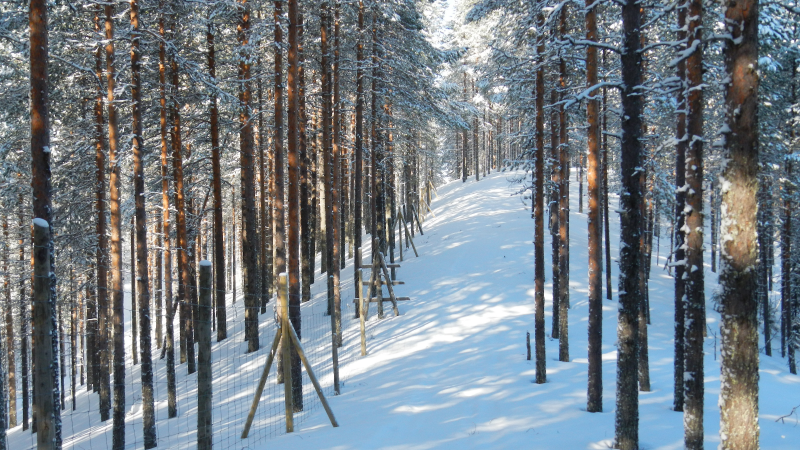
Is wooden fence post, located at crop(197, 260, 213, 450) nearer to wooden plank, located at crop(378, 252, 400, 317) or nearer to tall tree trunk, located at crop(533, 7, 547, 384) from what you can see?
tall tree trunk, located at crop(533, 7, 547, 384)

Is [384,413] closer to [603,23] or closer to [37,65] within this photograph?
[37,65]

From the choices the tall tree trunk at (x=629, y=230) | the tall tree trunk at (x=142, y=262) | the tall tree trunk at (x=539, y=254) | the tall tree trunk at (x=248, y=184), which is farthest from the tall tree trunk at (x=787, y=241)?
the tall tree trunk at (x=142, y=262)

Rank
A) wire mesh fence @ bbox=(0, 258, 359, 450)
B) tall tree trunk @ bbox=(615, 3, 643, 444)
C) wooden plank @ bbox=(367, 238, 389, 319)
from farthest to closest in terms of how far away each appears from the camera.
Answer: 1. wooden plank @ bbox=(367, 238, 389, 319)
2. wire mesh fence @ bbox=(0, 258, 359, 450)
3. tall tree trunk @ bbox=(615, 3, 643, 444)

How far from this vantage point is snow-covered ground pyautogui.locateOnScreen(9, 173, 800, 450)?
8.23 meters

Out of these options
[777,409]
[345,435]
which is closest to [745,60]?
[345,435]

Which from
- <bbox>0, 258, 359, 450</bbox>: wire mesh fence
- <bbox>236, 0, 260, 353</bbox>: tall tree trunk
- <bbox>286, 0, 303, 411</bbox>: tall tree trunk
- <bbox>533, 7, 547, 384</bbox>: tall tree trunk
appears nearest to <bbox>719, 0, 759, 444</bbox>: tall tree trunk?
<bbox>533, 7, 547, 384</bbox>: tall tree trunk

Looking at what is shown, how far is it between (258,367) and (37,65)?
406 inches

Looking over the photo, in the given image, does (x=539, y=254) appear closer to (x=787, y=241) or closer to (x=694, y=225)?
(x=694, y=225)

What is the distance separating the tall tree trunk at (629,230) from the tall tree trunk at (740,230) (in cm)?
188

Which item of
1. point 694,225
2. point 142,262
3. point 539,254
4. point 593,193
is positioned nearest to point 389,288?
point 539,254

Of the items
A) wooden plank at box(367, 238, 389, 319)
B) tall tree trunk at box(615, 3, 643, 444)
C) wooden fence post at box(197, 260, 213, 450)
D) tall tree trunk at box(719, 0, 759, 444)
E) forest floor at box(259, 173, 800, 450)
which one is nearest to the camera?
tall tree trunk at box(719, 0, 759, 444)

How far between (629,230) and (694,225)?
50.5 inches

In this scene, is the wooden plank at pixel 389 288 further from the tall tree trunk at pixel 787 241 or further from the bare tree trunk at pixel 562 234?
the tall tree trunk at pixel 787 241

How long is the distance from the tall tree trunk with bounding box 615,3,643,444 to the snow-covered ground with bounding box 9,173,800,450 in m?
0.69
